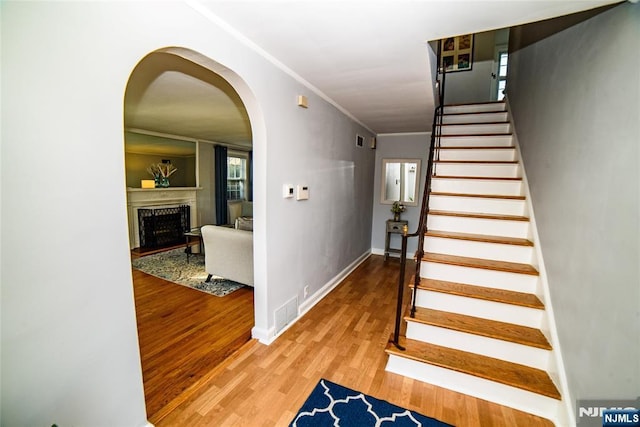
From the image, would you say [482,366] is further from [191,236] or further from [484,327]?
[191,236]

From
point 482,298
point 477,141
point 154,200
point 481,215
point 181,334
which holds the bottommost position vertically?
point 181,334

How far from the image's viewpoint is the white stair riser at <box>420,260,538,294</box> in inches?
87.9

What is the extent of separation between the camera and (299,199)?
271cm

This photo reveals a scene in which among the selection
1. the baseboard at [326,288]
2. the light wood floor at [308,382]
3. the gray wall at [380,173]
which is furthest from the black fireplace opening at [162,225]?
the light wood floor at [308,382]

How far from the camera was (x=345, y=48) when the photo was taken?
1892 millimetres

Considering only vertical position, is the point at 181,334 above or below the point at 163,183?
below

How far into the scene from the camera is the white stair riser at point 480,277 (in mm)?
2232

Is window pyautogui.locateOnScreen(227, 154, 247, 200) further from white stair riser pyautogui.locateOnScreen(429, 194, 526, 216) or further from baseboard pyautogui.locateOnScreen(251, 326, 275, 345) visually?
white stair riser pyautogui.locateOnScreen(429, 194, 526, 216)

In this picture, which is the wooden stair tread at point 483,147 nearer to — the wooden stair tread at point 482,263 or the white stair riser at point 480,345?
the wooden stair tread at point 482,263

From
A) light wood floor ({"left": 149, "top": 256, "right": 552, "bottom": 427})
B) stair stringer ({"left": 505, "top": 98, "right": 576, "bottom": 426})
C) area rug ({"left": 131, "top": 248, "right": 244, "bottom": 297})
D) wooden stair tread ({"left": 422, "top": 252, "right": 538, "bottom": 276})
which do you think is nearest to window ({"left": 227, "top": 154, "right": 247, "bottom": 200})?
area rug ({"left": 131, "top": 248, "right": 244, "bottom": 297})

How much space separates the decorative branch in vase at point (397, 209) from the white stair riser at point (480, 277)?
8.79 ft

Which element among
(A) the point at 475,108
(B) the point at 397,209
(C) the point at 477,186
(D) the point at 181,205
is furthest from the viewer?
(D) the point at 181,205

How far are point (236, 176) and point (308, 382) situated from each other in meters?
6.75

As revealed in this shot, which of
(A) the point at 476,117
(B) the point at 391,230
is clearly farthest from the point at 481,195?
(B) the point at 391,230
